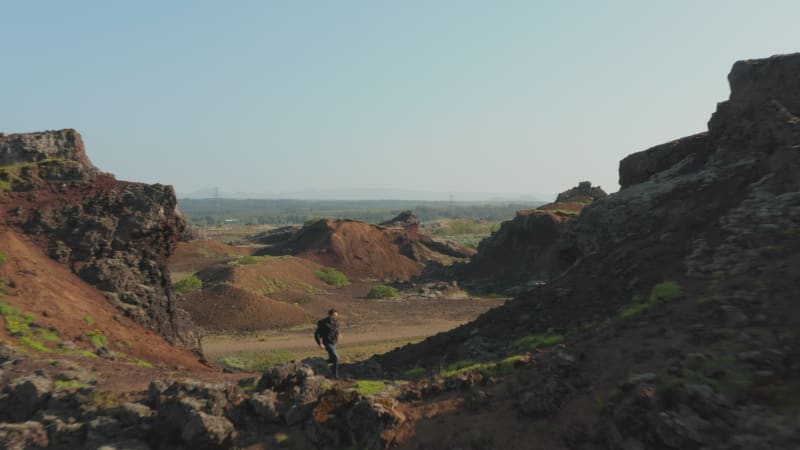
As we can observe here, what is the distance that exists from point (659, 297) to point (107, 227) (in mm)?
23821

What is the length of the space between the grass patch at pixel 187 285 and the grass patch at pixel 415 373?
35.2 meters

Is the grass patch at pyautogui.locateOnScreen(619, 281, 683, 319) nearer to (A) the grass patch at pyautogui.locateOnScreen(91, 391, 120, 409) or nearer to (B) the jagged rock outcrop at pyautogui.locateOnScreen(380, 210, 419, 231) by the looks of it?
(A) the grass patch at pyautogui.locateOnScreen(91, 391, 120, 409)

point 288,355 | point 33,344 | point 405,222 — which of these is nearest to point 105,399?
point 33,344

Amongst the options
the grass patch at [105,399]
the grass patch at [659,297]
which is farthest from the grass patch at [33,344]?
the grass patch at [659,297]

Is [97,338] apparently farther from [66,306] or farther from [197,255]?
[197,255]

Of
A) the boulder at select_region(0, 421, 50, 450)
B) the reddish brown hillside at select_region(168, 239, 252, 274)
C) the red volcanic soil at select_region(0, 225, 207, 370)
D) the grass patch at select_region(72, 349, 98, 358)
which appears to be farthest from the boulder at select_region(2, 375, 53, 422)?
the reddish brown hillside at select_region(168, 239, 252, 274)

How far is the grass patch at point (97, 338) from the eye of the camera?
1870 cm

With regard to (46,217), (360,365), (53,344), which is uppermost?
(46,217)

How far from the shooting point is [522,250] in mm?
68000

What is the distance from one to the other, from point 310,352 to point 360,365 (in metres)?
14.8

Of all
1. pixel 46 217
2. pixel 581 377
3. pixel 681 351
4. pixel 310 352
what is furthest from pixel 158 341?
pixel 681 351

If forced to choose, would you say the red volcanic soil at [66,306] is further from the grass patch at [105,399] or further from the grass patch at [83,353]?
the grass patch at [105,399]

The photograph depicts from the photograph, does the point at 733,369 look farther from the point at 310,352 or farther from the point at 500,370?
the point at 310,352

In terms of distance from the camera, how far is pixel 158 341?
22422mm
